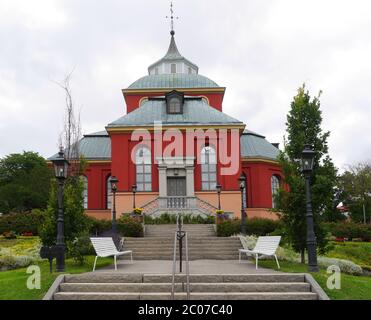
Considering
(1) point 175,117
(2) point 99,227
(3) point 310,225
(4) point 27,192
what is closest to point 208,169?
(1) point 175,117

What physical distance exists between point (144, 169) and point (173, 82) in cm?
1111

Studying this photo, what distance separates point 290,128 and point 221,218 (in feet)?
35.5

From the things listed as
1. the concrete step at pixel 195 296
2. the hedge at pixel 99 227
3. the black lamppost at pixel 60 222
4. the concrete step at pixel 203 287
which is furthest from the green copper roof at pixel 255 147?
the concrete step at pixel 195 296

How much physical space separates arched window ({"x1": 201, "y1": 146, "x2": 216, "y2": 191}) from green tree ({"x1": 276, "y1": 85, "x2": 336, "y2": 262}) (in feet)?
50.9

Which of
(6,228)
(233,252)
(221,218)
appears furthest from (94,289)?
(6,228)

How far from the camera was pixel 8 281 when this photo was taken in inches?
449

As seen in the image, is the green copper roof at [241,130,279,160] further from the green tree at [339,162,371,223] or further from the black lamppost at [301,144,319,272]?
the black lamppost at [301,144,319,272]


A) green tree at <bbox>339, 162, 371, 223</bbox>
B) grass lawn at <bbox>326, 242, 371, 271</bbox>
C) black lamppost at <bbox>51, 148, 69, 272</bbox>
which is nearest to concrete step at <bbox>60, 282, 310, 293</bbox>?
black lamppost at <bbox>51, 148, 69, 272</bbox>

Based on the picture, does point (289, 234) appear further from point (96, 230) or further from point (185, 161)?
point (185, 161)

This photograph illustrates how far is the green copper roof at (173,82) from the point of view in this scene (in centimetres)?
3888

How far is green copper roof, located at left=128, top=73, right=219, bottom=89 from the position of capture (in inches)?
1531

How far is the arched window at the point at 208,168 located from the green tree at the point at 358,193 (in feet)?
74.7

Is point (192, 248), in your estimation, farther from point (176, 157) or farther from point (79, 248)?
point (176, 157)
